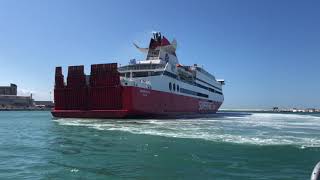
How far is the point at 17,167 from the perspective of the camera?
10.5m

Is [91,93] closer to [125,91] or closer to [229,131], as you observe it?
[125,91]

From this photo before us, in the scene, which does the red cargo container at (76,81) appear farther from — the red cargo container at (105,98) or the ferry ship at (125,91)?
the red cargo container at (105,98)

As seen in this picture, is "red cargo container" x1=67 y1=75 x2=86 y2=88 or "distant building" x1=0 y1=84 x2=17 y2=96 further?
"distant building" x1=0 y1=84 x2=17 y2=96

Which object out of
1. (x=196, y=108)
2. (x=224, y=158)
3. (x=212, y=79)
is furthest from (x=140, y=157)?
(x=212, y=79)

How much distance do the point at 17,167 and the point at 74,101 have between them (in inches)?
1061

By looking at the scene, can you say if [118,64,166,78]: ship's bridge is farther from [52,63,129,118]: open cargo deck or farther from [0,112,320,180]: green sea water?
[0,112,320,180]: green sea water

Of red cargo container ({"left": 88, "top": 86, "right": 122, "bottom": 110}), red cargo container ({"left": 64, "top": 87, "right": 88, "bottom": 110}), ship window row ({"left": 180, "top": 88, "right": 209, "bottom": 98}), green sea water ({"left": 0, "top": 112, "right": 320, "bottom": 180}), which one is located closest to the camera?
green sea water ({"left": 0, "top": 112, "right": 320, "bottom": 180})

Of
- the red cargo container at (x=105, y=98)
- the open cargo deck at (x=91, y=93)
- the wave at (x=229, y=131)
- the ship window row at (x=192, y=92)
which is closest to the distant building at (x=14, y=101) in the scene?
the ship window row at (x=192, y=92)

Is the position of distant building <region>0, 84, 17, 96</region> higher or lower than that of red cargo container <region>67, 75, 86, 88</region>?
higher

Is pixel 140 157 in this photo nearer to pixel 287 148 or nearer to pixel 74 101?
pixel 287 148

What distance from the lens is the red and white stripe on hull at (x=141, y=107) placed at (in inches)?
1329

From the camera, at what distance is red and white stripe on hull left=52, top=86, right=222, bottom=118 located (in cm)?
3375

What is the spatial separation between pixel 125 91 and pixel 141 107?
7.59 ft

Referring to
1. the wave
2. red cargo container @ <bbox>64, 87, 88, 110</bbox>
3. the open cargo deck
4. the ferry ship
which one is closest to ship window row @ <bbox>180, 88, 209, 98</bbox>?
the ferry ship
